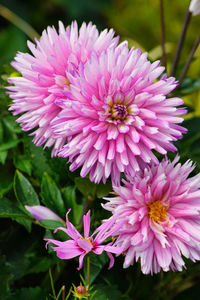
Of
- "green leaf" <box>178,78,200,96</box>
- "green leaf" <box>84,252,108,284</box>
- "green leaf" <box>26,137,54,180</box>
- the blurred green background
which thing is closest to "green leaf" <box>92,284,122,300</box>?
"green leaf" <box>84,252,108,284</box>

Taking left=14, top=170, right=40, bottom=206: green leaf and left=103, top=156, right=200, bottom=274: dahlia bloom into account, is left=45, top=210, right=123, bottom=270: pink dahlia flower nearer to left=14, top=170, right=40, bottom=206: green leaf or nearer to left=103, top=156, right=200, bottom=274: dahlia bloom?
left=103, top=156, right=200, bottom=274: dahlia bloom

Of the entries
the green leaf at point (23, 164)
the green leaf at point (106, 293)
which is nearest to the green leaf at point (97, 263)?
the green leaf at point (106, 293)

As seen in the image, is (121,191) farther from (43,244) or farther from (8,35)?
(8,35)

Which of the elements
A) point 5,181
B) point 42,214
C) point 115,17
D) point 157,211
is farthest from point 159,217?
point 115,17

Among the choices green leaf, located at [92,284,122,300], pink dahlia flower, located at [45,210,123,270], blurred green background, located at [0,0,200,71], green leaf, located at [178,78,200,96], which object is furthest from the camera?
blurred green background, located at [0,0,200,71]

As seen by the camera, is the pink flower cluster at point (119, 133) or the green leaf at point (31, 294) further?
the green leaf at point (31, 294)

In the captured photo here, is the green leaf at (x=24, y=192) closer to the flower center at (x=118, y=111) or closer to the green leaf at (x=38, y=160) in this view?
the green leaf at (x=38, y=160)

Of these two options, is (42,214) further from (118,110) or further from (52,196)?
(118,110)
